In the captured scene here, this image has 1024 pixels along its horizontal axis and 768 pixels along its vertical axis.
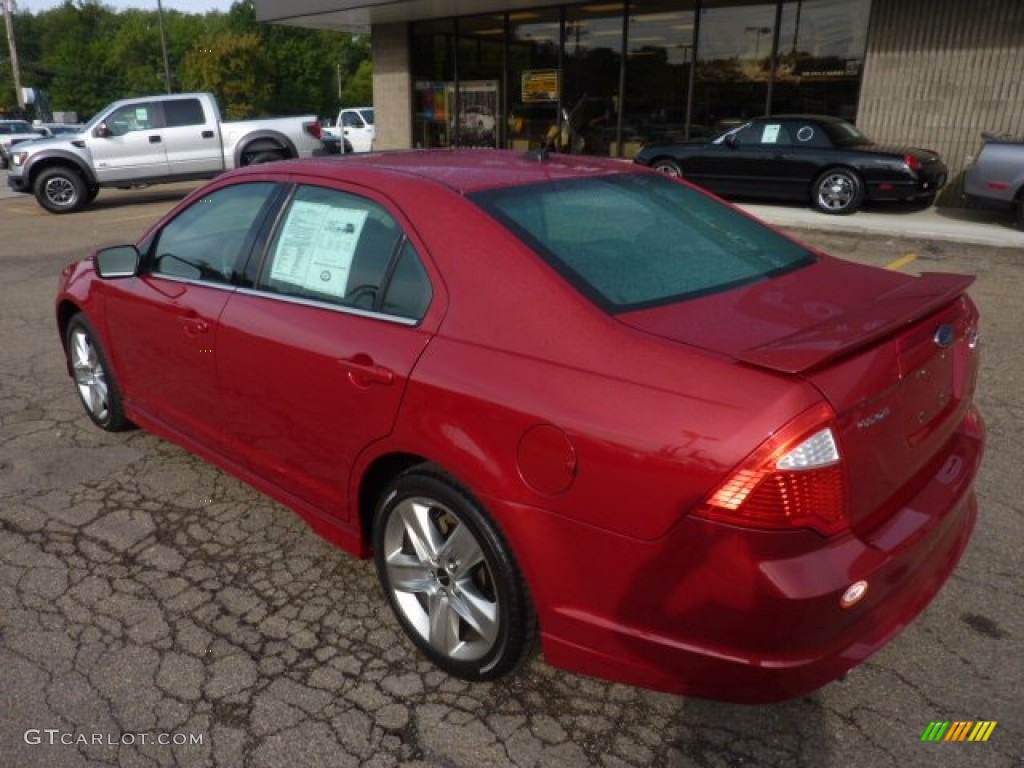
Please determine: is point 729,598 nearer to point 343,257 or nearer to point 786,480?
point 786,480

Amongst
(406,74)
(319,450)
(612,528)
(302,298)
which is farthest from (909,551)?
(406,74)

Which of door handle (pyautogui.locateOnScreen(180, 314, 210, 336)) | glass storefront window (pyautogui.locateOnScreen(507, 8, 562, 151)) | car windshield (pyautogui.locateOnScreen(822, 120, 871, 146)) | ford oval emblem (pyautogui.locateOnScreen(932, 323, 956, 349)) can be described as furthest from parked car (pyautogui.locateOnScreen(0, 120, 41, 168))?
ford oval emblem (pyautogui.locateOnScreen(932, 323, 956, 349))

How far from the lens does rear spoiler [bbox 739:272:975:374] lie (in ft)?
6.06

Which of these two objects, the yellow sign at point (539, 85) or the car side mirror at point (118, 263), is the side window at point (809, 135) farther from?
the car side mirror at point (118, 263)

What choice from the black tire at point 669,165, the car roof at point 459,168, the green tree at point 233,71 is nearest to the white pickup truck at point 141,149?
the black tire at point 669,165

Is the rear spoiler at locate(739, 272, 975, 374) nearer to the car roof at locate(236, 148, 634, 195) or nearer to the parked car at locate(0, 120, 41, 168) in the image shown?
the car roof at locate(236, 148, 634, 195)

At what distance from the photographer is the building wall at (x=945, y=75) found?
1216 centimetres

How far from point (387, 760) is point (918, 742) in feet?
4.90

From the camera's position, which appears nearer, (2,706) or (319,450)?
(2,706)

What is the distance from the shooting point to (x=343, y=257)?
277cm

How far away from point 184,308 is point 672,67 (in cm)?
1506

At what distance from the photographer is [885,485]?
2.03m

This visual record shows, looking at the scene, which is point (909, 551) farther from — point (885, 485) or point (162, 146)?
point (162, 146)

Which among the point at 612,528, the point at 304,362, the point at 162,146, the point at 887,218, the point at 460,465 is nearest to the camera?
the point at 612,528
